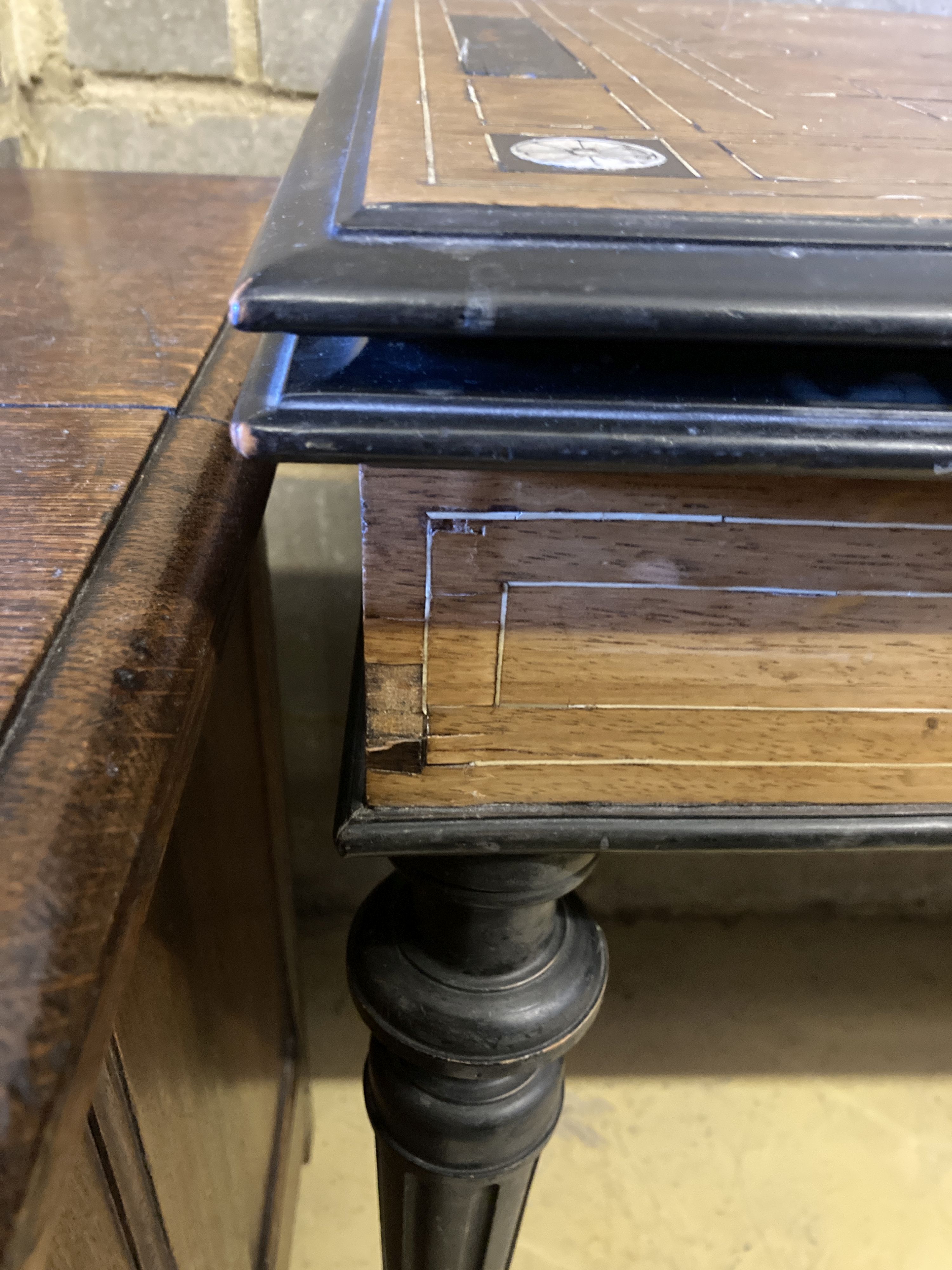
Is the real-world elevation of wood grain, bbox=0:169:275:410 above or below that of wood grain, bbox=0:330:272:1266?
above

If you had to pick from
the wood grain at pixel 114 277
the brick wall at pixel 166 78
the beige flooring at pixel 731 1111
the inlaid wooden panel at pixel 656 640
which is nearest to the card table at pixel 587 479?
the inlaid wooden panel at pixel 656 640

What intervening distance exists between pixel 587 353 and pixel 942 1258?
Result: 39.9 inches

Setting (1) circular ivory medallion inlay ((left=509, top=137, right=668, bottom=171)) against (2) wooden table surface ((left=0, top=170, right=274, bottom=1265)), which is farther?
(1) circular ivory medallion inlay ((left=509, top=137, right=668, bottom=171))

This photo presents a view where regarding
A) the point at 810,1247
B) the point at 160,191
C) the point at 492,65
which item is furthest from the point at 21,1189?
the point at 810,1247

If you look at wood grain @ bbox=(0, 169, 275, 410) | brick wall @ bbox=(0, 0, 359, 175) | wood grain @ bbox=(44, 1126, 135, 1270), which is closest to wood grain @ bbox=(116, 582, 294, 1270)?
wood grain @ bbox=(44, 1126, 135, 1270)

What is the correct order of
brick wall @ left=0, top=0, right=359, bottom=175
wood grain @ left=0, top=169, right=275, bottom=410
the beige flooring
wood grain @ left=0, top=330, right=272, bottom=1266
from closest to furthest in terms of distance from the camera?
wood grain @ left=0, top=330, right=272, bottom=1266 < wood grain @ left=0, top=169, right=275, bottom=410 < brick wall @ left=0, top=0, right=359, bottom=175 < the beige flooring

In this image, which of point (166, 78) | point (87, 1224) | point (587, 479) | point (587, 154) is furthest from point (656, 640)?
point (166, 78)

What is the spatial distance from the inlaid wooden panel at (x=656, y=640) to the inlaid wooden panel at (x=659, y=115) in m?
0.09

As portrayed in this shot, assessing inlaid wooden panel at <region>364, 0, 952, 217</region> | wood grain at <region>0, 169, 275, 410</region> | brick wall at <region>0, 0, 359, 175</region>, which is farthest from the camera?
brick wall at <region>0, 0, 359, 175</region>

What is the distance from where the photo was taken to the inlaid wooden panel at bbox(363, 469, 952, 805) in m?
0.32

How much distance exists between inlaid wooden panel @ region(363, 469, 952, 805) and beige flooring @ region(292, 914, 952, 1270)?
745mm

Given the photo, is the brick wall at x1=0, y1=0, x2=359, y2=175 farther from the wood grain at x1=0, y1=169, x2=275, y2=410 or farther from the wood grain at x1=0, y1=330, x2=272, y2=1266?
the wood grain at x1=0, y1=330, x2=272, y2=1266

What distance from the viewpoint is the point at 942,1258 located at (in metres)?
0.90

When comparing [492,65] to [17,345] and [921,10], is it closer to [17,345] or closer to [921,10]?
[17,345]
